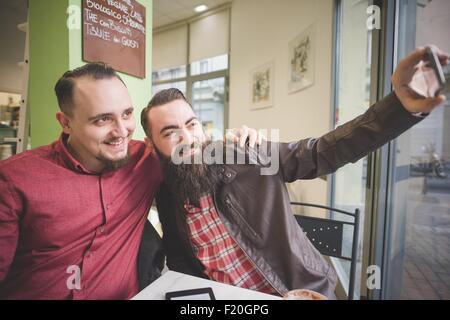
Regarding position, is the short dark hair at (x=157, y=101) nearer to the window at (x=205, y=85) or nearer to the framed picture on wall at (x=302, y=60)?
the window at (x=205, y=85)

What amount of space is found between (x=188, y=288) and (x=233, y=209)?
0.34 meters

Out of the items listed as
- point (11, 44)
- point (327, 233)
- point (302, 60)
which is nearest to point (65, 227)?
point (11, 44)

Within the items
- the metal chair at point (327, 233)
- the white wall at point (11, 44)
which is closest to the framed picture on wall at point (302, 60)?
the metal chair at point (327, 233)

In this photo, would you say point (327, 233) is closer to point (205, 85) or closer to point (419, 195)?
point (419, 195)

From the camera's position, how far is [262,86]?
1.41 m

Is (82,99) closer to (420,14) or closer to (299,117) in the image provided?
(299,117)

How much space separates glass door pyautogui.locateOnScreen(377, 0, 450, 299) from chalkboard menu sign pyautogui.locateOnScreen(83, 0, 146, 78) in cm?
111

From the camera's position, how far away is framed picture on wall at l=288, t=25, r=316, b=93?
1.26 meters

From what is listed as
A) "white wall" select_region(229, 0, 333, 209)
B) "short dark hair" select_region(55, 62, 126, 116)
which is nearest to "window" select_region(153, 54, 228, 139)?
"white wall" select_region(229, 0, 333, 209)

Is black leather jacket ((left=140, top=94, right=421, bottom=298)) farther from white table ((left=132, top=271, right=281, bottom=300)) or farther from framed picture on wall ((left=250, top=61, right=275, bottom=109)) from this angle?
framed picture on wall ((left=250, top=61, right=275, bottom=109))
